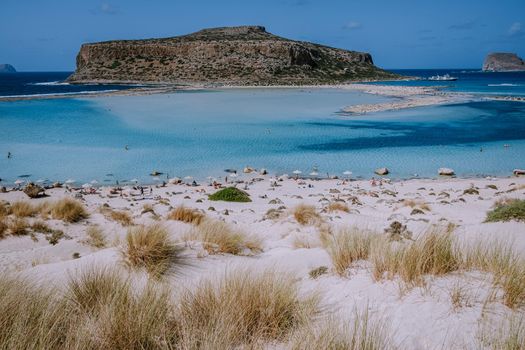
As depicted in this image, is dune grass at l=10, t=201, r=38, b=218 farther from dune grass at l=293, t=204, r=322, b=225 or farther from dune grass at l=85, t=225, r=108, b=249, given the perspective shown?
dune grass at l=293, t=204, r=322, b=225

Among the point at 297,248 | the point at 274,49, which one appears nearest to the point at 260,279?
the point at 297,248

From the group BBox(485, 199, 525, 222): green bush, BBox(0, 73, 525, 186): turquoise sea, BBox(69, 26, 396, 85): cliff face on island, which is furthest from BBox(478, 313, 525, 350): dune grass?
BBox(69, 26, 396, 85): cliff face on island

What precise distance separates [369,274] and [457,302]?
3.31 ft

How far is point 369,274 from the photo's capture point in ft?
13.3

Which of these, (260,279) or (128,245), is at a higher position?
(260,279)

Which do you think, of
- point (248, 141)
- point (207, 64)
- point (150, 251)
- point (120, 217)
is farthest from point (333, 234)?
point (207, 64)

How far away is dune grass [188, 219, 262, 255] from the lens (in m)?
5.88

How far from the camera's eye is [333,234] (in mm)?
6062

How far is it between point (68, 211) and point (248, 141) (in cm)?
1435

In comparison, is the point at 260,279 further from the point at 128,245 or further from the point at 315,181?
the point at 315,181

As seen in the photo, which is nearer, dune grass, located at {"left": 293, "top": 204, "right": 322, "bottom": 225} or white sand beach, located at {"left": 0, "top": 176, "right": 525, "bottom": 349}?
white sand beach, located at {"left": 0, "top": 176, "right": 525, "bottom": 349}

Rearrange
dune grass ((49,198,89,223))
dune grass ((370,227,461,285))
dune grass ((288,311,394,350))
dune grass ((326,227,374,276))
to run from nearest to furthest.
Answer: dune grass ((288,311,394,350)), dune grass ((370,227,461,285)), dune grass ((326,227,374,276)), dune grass ((49,198,89,223))

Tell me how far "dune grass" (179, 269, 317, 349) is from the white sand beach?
19 centimetres

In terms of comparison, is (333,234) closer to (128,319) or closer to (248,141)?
(128,319)
